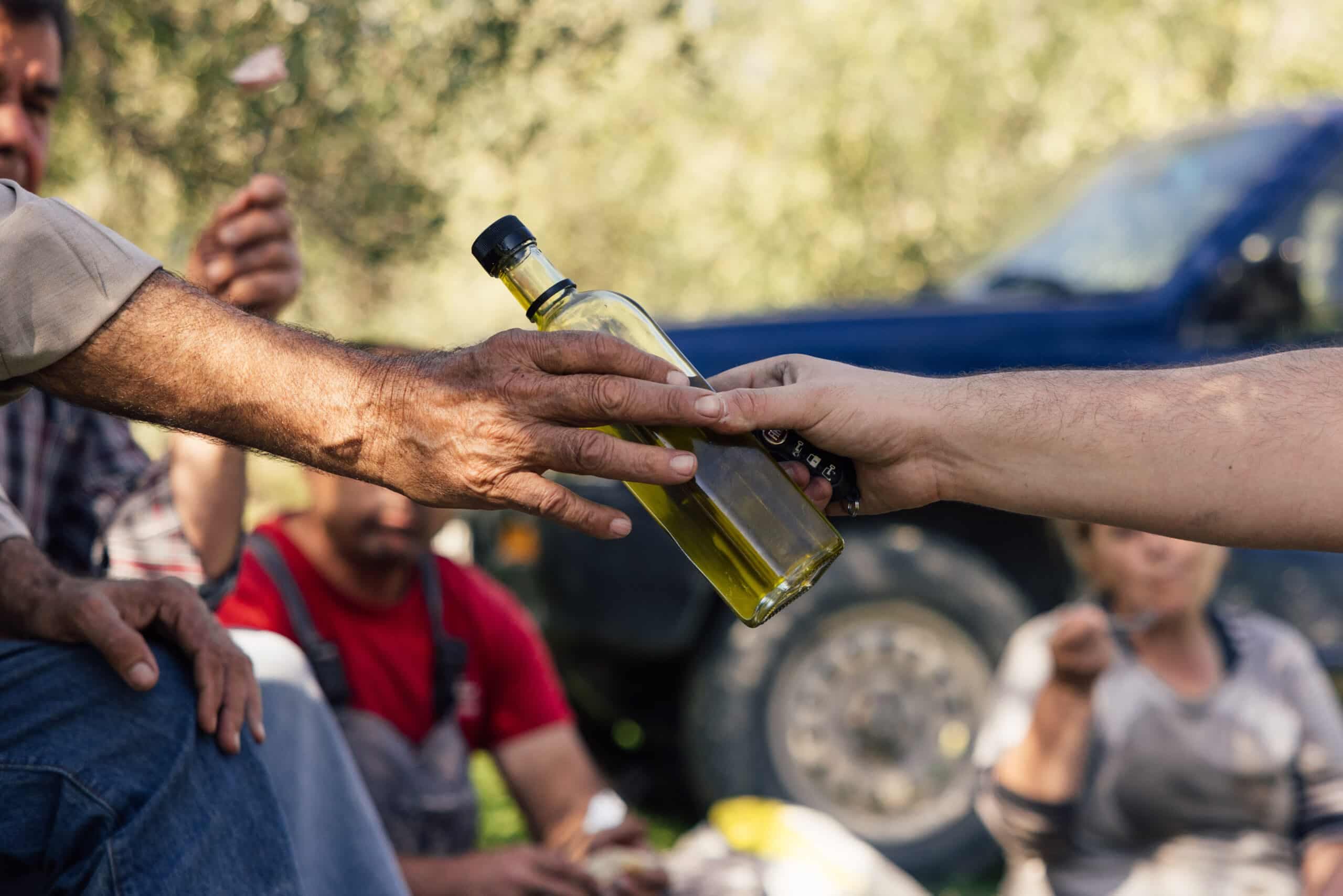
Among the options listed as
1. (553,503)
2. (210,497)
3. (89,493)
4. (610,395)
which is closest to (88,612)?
(553,503)

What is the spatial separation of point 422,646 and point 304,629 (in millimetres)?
329

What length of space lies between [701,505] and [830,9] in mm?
8331

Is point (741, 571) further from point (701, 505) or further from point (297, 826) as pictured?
point (297, 826)

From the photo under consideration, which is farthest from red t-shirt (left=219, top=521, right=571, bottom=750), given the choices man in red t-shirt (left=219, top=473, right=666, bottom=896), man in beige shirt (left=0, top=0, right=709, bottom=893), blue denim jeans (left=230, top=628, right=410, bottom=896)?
man in beige shirt (left=0, top=0, right=709, bottom=893)

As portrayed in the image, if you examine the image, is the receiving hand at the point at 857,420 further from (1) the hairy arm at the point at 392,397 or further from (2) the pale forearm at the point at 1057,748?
(2) the pale forearm at the point at 1057,748

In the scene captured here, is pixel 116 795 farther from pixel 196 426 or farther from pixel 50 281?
pixel 50 281

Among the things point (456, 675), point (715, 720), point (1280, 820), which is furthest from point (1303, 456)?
point (715, 720)

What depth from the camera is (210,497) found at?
261cm

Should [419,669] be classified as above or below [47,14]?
below

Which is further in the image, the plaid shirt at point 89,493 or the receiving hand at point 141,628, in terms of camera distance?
the plaid shirt at point 89,493

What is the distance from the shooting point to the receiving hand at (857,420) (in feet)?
5.82

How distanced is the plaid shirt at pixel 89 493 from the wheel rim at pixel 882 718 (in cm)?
246

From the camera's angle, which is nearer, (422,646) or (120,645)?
(120,645)

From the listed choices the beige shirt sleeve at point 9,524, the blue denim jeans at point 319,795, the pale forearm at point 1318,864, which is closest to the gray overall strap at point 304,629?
the blue denim jeans at point 319,795
